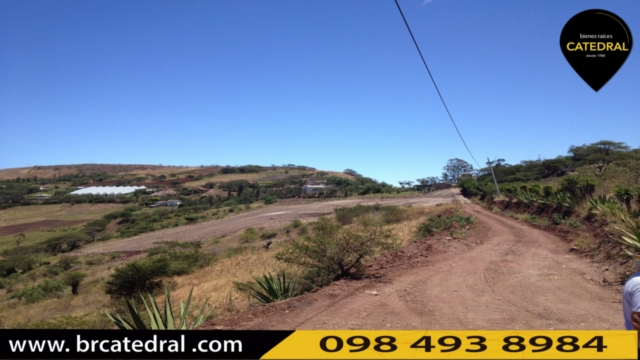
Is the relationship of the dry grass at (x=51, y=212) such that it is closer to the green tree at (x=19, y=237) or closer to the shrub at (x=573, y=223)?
the green tree at (x=19, y=237)

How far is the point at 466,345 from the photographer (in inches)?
103

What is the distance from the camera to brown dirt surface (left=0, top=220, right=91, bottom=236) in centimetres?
5259

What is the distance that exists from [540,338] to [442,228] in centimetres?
1417

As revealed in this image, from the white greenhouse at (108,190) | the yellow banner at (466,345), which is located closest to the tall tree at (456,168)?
the white greenhouse at (108,190)

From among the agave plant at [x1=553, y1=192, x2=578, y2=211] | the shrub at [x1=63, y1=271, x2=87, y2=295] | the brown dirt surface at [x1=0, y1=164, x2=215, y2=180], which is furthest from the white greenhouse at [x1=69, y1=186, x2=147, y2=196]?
the agave plant at [x1=553, y1=192, x2=578, y2=211]

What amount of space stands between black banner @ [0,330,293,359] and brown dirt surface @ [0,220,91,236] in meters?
59.5

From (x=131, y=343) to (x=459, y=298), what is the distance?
5170 millimetres

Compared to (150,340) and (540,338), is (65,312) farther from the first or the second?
(540,338)

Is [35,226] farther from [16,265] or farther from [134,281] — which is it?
[134,281]

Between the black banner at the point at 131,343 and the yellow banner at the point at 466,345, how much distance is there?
0.35 metres

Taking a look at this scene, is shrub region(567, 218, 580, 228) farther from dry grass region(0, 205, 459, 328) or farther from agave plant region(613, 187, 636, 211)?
dry grass region(0, 205, 459, 328)

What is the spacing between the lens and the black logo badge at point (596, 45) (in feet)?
15.4

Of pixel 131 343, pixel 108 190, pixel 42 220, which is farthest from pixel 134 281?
pixel 108 190

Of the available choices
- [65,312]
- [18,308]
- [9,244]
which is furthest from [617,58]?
[9,244]
